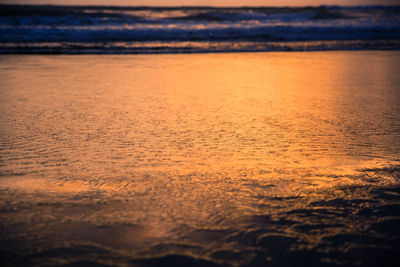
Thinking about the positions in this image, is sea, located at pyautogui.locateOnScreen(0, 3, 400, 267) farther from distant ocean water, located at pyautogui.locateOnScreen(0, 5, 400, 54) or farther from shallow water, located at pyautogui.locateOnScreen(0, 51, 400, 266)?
distant ocean water, located at pyautogui.locateOnScreen(0, 5, 400, 54)

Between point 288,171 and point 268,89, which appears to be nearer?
point 288,171

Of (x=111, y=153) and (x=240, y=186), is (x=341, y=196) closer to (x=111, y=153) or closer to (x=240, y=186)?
(x=240, y=186)

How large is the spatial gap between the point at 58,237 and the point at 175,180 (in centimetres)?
61

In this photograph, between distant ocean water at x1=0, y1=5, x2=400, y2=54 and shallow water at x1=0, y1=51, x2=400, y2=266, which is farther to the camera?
distant ocean water at x1=0, y1=5, x2=400, y2=54

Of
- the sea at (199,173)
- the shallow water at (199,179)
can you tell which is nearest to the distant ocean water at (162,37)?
the sea at (199,173)

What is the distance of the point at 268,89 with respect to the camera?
3.95 m

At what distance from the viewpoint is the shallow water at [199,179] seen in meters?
1.17

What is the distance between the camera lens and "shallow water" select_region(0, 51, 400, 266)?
117 centimetres

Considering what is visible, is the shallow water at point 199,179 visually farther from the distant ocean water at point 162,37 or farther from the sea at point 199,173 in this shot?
the distant ocean water at point 162,37

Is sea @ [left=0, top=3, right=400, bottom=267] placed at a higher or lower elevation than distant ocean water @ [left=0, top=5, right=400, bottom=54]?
lower

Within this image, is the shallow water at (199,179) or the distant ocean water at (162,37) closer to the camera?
the shallow water at (199,179)

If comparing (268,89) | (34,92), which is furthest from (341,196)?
(34,92)

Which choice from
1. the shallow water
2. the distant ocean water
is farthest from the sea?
the distant ocean water

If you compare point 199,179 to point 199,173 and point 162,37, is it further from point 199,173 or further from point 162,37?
point 162,37
